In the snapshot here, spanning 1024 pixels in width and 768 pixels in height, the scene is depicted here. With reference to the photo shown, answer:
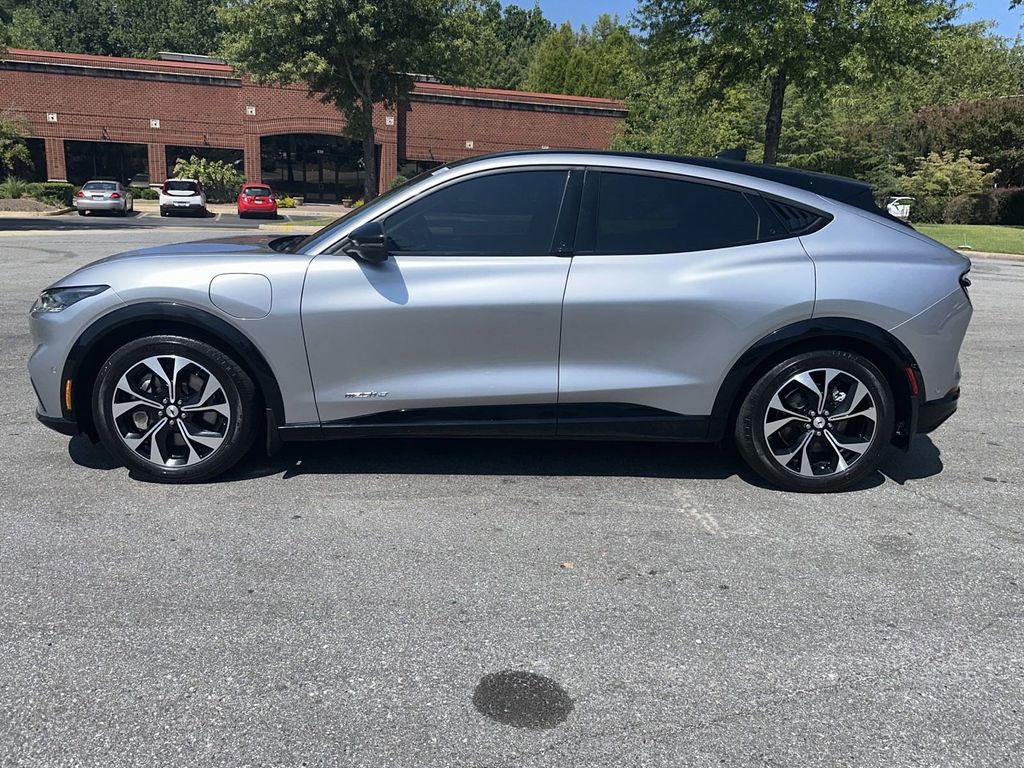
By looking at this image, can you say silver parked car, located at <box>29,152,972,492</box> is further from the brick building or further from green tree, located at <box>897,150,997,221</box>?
the brick building

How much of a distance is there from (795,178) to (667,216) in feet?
2.62

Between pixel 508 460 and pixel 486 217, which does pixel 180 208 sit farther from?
pixel 486 217

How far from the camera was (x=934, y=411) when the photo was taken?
423cm

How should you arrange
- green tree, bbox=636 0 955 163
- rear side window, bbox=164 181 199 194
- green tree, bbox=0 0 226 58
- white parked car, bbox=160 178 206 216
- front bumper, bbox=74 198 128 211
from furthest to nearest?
green tree, bbox=0 0 226 58
rear side window, bbox=164 181 199 194
white parked car, bbox=160 178 206 216
front bumper, bbox=74 198 128 211
green tree, bbox=636 0 955 163

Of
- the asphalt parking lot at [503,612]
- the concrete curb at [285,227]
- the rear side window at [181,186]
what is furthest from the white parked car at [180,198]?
the asphalt parking lot at [503,612]

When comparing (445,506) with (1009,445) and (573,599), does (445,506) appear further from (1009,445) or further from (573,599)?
(1009,445)

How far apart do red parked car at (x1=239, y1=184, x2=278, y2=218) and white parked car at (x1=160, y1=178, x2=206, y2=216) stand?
1621mm

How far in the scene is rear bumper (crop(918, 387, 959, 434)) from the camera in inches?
166

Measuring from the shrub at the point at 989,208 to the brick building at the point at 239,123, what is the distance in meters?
17.2

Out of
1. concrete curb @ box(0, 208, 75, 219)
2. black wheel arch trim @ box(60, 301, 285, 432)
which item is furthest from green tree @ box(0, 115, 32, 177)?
black wheel arch trim @ box(60, 301, 285, 432)

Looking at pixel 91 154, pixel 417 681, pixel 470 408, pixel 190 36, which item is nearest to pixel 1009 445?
pixel 470 408

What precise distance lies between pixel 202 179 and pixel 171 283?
40.1 meters

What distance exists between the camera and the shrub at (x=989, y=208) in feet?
104

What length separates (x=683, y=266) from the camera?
4.05 m
